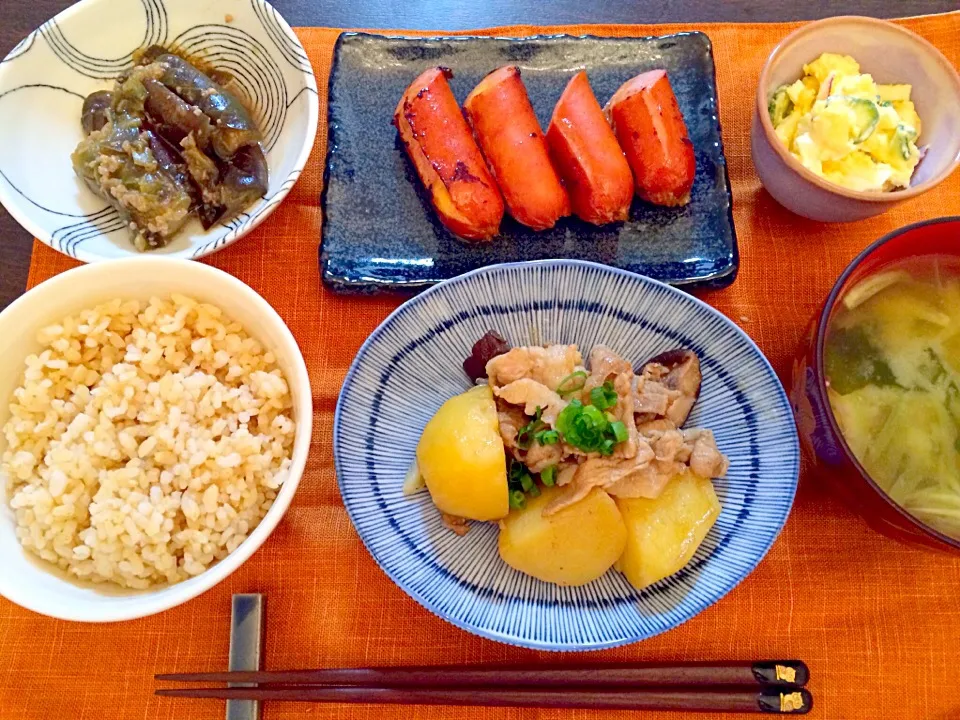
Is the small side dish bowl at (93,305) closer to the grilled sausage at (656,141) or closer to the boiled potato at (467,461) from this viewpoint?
the boiled potato at (467,461)

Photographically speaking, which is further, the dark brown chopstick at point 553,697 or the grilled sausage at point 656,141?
the grilled sausage at point 656,141

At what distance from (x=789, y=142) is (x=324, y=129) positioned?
1274mm

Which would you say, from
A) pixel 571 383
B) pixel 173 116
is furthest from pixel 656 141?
pixel 173 116

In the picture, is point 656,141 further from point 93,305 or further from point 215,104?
point 93,305

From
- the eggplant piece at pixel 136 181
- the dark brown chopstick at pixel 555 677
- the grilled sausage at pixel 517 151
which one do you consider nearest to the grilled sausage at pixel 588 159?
the grilled sausage at pixel 517 151

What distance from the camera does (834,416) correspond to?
1.39m

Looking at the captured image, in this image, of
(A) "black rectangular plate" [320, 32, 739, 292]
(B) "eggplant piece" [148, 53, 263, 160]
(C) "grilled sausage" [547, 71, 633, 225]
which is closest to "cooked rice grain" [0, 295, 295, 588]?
(A) "black rectangular plate" [320, 32, 739, 292]

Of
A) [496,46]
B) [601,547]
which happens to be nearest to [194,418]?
[601,547]

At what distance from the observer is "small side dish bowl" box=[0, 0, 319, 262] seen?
1723mm

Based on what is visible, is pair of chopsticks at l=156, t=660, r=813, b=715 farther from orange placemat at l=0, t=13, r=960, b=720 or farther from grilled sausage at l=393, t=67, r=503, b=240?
grilled sausage at l=393, t=67, r=503, b=240

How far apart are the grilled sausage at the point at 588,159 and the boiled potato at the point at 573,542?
80cm

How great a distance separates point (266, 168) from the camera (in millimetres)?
1811

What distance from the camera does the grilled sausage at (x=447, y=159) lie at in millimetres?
1801

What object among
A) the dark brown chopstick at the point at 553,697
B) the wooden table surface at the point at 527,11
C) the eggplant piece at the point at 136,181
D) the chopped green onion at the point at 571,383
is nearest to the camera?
the dark brown chopstick at the point at 553,697
